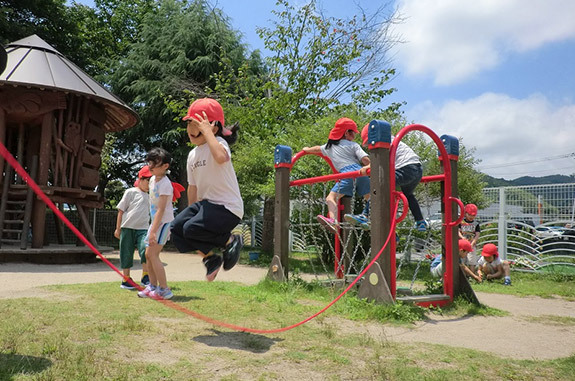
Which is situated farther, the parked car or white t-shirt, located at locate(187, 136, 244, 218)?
the parked car

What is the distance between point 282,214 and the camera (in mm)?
6961

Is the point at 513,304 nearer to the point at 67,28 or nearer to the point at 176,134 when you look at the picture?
the point at 176,134

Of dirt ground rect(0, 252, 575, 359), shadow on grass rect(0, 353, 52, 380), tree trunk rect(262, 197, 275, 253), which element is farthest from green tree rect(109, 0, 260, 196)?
shadow on grass rect(0, 353, 52, 380)

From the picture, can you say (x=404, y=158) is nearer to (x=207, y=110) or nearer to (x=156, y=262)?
(x=207, y=110)

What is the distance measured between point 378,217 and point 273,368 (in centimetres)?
262

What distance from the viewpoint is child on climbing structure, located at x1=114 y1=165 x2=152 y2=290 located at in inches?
253

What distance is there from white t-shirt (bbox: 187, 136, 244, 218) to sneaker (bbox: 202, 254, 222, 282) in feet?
1.52

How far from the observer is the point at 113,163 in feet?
81.9

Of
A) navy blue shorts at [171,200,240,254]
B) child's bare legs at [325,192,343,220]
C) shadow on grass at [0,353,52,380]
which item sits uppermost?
child's bare legs at [325,192,343,220]

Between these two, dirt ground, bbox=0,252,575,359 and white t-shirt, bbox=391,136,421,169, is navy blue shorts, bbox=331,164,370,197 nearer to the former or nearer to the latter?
white t-shirt, bbox=391,136,421,169

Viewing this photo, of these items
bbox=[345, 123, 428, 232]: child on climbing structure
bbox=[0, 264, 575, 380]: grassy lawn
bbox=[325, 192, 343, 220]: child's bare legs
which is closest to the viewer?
bbox=[0, 264, 575, 380]: grassy lawn

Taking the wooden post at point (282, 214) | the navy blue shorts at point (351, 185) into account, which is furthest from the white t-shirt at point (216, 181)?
the wooden post at point (282, 214)

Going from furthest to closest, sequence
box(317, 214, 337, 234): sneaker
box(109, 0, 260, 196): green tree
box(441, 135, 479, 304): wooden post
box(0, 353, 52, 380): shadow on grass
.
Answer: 1. box(109, 0, 260, 196): green tree
2. box(317, 214, 337, 234): sneaker
3. box(441, 135, 479, 304): wooden post
4. box(0, 353, 52, 380): shadow on grass

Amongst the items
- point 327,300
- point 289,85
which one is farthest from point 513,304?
point 289,85
